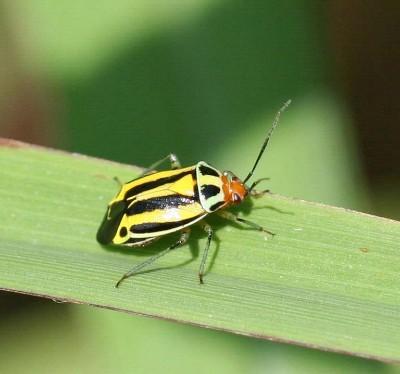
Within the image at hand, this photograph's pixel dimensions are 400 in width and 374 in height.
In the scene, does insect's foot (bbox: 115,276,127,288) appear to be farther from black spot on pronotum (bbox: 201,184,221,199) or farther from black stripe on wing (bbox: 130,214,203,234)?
black spot on pronotum (bbox: 201,184,221,199)

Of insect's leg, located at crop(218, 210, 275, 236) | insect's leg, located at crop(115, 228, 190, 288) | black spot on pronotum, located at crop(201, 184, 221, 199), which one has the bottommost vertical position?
insect's leg, located at crop(115, 228, 190, 288)

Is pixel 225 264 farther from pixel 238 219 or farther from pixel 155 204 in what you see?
pixel 155 204

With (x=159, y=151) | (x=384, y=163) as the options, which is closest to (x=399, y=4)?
(x=384, y=163)

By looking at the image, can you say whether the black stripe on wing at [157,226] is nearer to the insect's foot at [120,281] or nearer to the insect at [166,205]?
→ the insect at [166,205]

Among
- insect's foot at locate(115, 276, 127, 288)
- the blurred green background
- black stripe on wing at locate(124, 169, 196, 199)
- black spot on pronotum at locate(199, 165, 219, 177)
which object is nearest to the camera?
insect's foot at locate(115, 276, 127, 288)

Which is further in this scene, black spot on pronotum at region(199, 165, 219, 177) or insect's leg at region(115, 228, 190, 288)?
black spot on pronotum at region(199, 165, 219, 177)

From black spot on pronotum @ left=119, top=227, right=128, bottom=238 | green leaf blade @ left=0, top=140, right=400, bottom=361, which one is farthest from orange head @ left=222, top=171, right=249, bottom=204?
black spot on pronotum @ left=119, top=227, right=128, bottom=238

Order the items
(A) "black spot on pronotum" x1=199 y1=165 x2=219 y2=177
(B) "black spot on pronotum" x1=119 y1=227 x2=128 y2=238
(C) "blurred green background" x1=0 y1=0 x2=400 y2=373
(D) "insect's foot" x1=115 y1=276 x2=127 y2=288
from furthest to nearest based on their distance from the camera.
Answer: (C) "blurred green background" x1=0 y1=0 x2=400 y2=373 → (A) "black spot on pronotum" x1=199 y1=165 x2=219 y2=177 → (B) "black spot on pronotum" x1=119 y1=227 x2=128 y2=238 → (D) "insect's foot" x1=115 y1=276 x2=127 y2=288

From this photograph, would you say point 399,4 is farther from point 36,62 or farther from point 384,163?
point 36,62
